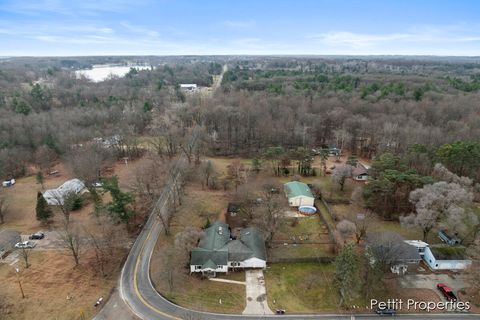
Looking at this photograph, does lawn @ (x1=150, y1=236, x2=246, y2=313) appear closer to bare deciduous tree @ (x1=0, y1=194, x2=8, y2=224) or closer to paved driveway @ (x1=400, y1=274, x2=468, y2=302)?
paved driveway @ (x1=400, y1=274, x2=468, y2=302)

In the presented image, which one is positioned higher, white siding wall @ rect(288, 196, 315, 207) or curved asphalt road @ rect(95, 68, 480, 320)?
white siding wall @ rect(288, 196, 315, 207)

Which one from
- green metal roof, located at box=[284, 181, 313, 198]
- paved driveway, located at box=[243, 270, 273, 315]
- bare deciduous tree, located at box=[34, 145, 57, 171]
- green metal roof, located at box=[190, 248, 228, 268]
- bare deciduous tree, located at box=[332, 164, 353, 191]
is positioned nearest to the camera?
paved driveway, located at box=[243, 270, 273, 315]

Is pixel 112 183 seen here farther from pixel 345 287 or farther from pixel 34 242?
pixel 345 287

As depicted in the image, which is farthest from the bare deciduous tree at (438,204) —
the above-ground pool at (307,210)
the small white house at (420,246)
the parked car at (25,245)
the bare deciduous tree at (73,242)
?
the parked car at (25,245)

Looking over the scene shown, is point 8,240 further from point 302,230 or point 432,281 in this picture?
point 432,281

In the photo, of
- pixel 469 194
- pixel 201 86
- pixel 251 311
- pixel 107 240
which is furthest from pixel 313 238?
pixel 201 86

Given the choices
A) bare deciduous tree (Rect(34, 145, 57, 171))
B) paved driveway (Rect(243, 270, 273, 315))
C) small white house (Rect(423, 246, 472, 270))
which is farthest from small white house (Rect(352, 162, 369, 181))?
bare deciduous tree (Rect(34, 145, 57, 171))

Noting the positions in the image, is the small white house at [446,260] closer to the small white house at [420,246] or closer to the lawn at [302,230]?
the small white house at [420,246]
